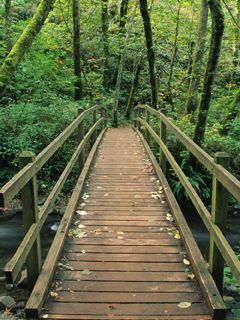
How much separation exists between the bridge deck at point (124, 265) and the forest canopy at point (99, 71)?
11.1 feet

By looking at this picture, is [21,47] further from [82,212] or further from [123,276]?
[123,276]

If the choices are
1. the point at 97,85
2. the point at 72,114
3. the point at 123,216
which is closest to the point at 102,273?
the point at 123,216

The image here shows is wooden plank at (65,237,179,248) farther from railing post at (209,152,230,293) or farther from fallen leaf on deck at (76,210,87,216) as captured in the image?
railing post at (209,152,230,293)

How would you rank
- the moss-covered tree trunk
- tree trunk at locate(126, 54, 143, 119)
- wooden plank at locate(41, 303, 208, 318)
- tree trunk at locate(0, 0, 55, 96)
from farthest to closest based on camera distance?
tree trunk at locate(126, 54, 143, 119), the moss-covered tree trunk, tree trunk at locate(0, 0, 55, 96), wooden plank at locate(41, 303, 208, 318)

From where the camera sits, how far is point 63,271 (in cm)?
438

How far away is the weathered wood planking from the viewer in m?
3.67

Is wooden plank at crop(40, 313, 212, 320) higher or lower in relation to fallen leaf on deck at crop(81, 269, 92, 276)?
lower

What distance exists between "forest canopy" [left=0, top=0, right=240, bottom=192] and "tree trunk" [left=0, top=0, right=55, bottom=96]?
20 mm

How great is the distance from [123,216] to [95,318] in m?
2.68

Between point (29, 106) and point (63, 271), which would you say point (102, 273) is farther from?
point (29, 106)

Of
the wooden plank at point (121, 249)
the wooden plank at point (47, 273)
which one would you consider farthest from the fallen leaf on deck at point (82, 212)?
the wooden plank at point (121, 249)

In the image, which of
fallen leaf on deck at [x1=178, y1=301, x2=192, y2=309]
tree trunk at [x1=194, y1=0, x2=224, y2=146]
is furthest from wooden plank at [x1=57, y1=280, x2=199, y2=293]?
tree trunk at [x1=194, y1=0, x2=224, y2=146]

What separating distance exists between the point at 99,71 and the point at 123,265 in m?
20.8

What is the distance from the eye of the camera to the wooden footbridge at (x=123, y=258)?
3.56 m
